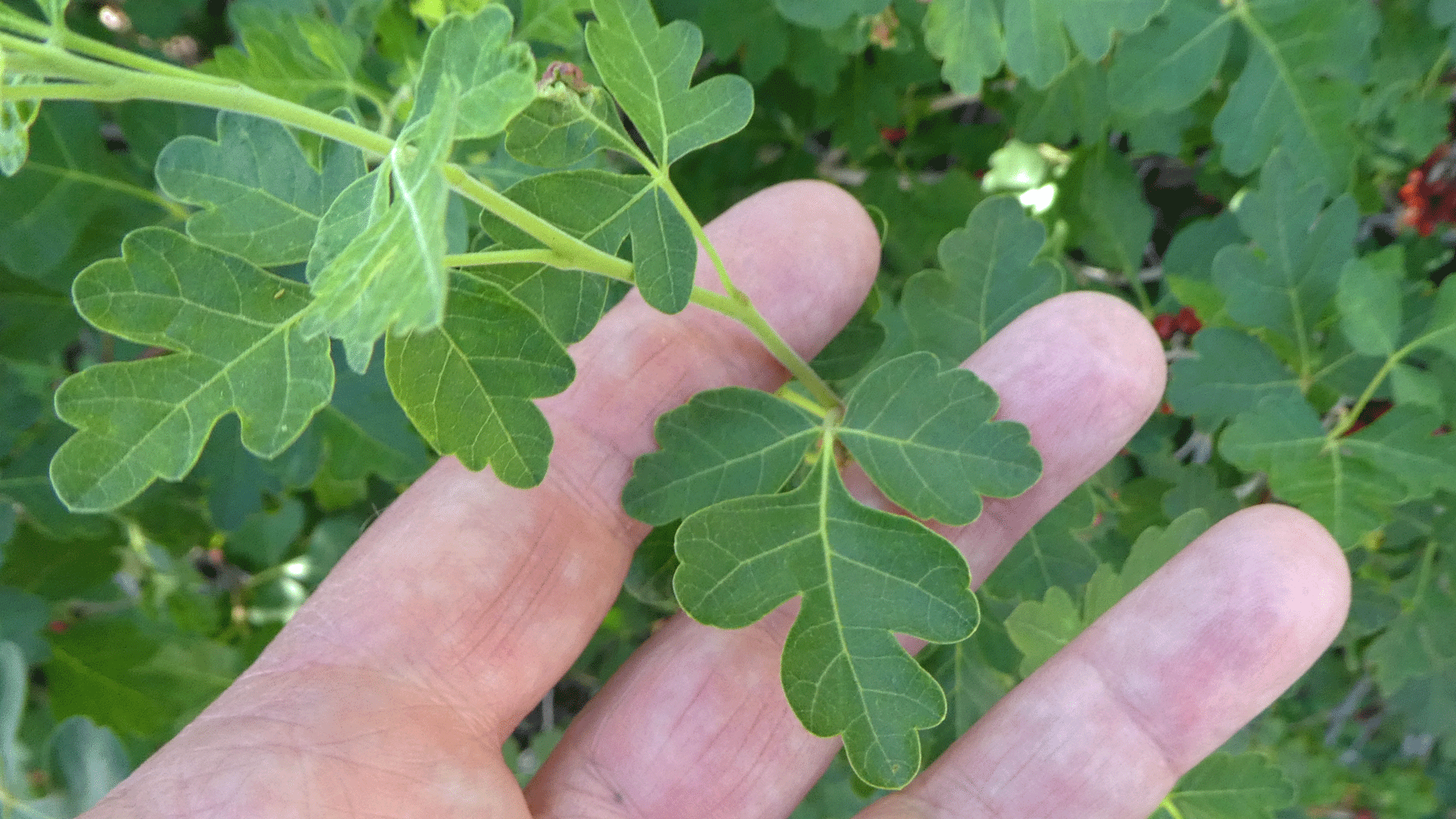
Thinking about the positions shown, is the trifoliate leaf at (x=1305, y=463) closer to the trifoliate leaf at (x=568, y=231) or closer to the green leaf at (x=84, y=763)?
the trifoliate leaf at (x=568, y=231)

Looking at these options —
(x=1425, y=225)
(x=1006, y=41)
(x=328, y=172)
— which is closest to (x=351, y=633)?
(x=328, y=172)

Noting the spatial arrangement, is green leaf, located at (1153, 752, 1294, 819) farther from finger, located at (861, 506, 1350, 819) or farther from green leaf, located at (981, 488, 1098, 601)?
green leaf, located at (981, 488, 1098, 601)

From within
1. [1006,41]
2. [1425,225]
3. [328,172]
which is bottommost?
[1425,225]

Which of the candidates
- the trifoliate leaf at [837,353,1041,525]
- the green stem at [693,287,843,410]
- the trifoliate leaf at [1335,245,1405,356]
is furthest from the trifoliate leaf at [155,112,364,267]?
the trifoliate leaf at [1335,245,1405,356]

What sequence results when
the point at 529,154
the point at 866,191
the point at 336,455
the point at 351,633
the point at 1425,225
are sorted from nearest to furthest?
the point at 529,154
the point at 351,633
the point at 336,455
the point at 1425,225
the point at 866,191

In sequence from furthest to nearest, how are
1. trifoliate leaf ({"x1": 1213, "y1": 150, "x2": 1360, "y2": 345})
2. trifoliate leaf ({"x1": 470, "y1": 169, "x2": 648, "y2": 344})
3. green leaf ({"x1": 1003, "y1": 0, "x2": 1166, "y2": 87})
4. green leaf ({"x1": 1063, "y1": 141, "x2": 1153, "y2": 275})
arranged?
green leaf ({"x1": 1063, "y1": 141, "x2": 1153, "y2": 275}) < trifoliate leaf ({"x1": 1213, "y1": 150, "x2": 1360, "y2": 345}) < green leaf ({"x1": 1003, "y1": 0, "x2": 1166, "y2": 87}) < trifoliate leaf ({"x1": 470, "y1": 169, "x2": 648, "y2": 344})

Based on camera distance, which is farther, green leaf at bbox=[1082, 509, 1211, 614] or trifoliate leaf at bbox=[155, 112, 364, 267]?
green leaf at bbox=[1082, 509, 1211, 614]

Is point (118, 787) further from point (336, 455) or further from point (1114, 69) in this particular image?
point (1114, 69)
